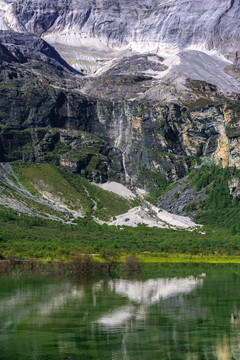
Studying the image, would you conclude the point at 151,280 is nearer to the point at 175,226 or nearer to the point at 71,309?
the point at 71,309

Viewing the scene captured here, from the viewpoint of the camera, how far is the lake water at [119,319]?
4644 cm

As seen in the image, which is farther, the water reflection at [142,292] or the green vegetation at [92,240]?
the green vegetation at [92,240]

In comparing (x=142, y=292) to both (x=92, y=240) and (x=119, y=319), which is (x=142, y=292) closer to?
(x=119, y=319)

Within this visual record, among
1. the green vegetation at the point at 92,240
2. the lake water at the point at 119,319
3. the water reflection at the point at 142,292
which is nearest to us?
the lake water at the point at 119,319

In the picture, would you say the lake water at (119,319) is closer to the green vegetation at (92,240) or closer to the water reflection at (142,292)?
the water reflection at (142,292)

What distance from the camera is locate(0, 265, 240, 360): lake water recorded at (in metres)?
46.4

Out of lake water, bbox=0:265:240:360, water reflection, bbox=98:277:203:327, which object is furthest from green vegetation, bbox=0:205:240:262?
lake water, bbox=0:265:240:360

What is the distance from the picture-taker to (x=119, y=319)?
58.6 meters

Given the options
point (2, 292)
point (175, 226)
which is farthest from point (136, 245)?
point (2, 292)

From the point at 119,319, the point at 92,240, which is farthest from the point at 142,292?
the point at 92,240

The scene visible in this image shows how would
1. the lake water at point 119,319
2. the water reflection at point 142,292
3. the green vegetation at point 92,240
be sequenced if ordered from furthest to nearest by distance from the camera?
1. the green vegetation at point 92,240
2. the water reflection at point 142,292
3. the lake water at point 119,319

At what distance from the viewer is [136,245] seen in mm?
146750

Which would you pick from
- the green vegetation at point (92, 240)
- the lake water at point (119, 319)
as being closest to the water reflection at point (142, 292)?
the lake water at point (119, 319)

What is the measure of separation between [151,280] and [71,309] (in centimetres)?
3094
